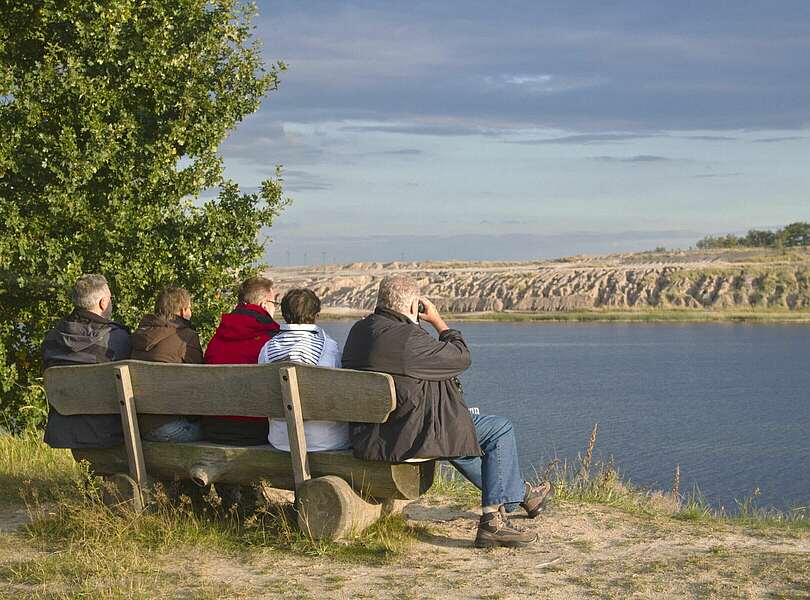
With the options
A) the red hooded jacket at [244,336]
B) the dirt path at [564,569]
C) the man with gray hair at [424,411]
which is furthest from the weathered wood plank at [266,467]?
the red hooded jacket at [244,336]

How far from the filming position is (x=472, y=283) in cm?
9925

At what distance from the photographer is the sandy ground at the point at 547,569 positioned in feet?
19.2

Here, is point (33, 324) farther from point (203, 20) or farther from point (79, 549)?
point (79, 549)

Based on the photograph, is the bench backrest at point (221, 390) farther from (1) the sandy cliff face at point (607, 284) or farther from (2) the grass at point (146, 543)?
(1) the sandy cliff face at point (607, 284)

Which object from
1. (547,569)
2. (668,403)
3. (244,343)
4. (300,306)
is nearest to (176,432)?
(244,343)

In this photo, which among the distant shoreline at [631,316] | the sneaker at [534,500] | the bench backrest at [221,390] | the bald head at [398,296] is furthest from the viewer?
the distant shoreline at [631,316]

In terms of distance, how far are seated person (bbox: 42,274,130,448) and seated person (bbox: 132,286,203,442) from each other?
0.22m

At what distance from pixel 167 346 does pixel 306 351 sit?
48.0 inches

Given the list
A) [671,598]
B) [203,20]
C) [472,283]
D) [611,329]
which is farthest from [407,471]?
[472,283]

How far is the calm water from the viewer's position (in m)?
20.7

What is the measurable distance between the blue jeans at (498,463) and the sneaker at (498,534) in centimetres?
11

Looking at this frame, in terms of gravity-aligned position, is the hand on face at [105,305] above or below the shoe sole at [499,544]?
above

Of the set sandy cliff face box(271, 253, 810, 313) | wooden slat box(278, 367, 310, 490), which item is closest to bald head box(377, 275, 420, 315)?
wooden slat box(278, 367, 310, 490)

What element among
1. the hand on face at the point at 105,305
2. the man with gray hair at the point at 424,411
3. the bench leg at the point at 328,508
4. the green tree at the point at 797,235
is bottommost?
the bench leg at the point at 328,508
